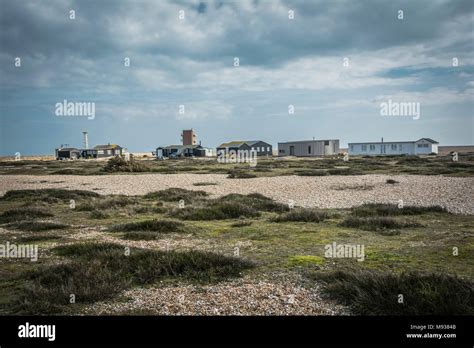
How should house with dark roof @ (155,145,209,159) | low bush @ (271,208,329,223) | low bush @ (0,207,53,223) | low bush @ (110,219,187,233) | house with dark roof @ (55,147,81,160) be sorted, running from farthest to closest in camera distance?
house with dark roof @ (55,147,81,160) → house with dark roof @ (155,145,209,159) → low bush @ (0,207,53,223) → low bush @ (271,208,329,223) → low bush @ (110,219,187,233)

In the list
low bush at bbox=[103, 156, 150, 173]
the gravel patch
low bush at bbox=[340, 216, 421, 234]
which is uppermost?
low bush at bbox=[103, 156, 150, 173]

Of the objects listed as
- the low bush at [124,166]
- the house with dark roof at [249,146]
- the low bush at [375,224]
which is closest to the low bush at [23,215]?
the low bush at [375,224]

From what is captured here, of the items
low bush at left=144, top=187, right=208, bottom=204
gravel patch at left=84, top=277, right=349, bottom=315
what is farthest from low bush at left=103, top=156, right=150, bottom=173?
gravel patch at left=84, top=277, right=349, bottom=315

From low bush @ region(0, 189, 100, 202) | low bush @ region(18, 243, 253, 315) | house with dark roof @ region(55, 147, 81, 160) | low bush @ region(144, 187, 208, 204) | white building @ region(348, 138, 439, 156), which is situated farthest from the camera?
house with dark roof @ region(55, 147, 81, 160)

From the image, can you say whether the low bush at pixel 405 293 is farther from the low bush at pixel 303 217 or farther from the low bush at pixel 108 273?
the low bush at pixel 303 217

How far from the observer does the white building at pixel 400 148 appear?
103 metres

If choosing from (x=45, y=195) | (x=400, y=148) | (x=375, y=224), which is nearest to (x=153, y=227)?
(x=375, y=224)

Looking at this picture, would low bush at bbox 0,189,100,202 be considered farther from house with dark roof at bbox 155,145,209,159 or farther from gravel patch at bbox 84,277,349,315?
house with dark roof at bbox 155,145,209,159

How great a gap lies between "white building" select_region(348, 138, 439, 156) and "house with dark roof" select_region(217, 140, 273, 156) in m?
26.9

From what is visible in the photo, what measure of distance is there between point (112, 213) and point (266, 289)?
37.1 feet

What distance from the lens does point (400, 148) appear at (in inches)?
4136

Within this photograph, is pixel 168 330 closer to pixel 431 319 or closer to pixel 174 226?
pixel 431 319

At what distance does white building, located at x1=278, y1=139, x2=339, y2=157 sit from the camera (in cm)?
10938

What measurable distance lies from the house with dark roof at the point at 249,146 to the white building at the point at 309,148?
19.6 ft
